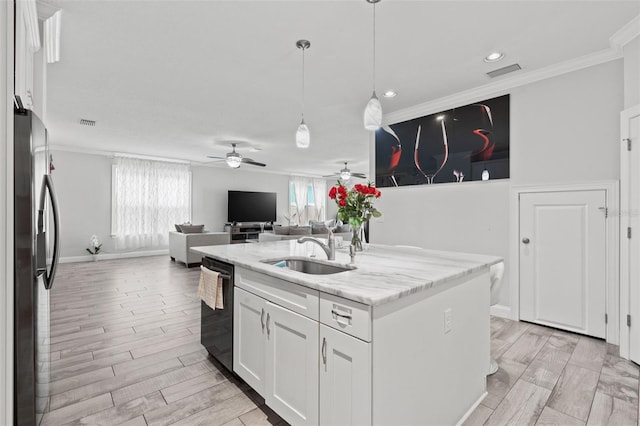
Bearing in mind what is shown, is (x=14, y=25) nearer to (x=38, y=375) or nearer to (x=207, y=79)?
(x=38, y=375)

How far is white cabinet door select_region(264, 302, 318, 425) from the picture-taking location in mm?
1479

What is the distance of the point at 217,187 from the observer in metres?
9.27

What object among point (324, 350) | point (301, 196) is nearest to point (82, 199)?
point (301, 196)

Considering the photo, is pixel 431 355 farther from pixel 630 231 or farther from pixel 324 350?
pixel 630 231

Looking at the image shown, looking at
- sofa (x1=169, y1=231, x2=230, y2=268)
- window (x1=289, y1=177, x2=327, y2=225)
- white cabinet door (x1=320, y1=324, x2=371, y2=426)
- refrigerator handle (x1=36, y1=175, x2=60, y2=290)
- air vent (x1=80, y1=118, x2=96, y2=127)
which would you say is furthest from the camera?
window (x1=289, y1=177, x2=327, y2=225)

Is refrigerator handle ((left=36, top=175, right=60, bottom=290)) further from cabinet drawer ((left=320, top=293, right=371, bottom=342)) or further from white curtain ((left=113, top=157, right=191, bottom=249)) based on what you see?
white curtain ((left=113, top=157, right=191, bottom=249))

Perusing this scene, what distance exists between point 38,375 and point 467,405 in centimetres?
232

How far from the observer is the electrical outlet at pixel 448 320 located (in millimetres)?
1607

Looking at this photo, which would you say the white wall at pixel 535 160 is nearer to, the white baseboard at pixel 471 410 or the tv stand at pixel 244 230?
the white baseboard at pixel 471 410

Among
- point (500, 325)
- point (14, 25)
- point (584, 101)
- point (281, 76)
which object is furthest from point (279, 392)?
point (584, 101)

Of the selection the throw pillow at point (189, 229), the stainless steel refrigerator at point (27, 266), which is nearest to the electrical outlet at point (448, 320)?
the stainless steel refrigerator at point (27, 266)

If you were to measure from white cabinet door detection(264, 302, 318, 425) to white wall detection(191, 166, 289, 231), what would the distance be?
778 centimetres

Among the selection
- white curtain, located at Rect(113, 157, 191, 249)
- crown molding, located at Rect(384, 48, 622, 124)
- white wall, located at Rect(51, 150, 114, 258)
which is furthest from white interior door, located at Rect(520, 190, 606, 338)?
white wall, located at Rect(51, 150, 114, 258)

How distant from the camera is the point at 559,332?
3072 millimetres
